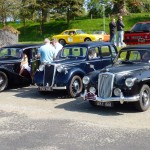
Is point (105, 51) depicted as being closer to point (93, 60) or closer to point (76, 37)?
point (93, 60)

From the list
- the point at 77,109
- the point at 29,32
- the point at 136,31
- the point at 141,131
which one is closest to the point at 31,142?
the point at 141,131

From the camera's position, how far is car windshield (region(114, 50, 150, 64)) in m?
10.3

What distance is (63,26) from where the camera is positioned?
4472 centimetres

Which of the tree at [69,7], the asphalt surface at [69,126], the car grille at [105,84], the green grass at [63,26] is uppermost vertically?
the tree at [69,7]

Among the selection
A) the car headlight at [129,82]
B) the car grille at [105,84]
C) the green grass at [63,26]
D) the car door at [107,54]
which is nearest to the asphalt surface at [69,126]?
the car grille at [105,84]

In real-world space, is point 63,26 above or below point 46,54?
above

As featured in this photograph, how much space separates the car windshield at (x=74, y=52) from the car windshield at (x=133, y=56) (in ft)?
6.11

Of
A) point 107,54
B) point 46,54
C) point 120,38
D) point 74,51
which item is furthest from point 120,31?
point 46,54

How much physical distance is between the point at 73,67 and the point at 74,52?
1.14m

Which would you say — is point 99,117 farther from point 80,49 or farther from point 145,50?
point 80,49

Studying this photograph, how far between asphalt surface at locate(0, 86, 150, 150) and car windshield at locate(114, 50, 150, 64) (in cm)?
129

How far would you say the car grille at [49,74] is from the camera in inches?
452

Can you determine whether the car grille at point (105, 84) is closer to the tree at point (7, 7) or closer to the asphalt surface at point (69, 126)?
the asphalt surface at point (69, 126)

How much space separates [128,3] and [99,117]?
38.5 meters
